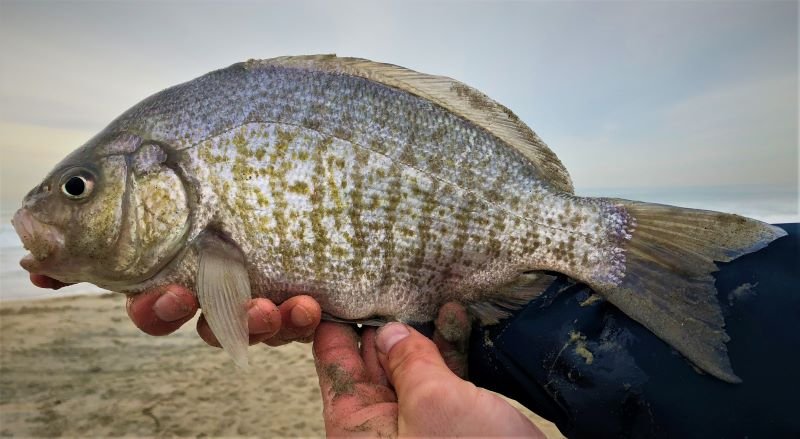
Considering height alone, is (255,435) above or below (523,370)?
below

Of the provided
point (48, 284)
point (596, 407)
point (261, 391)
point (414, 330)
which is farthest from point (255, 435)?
point (596, 407)

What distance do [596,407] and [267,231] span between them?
5.42ft

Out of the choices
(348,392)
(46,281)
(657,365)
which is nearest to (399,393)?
(348,392)

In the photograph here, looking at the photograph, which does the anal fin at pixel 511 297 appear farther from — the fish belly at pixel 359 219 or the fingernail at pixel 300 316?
the fingernail at pixel 300 316

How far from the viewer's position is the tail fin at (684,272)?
1.97m

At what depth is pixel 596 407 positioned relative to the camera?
7.09ft

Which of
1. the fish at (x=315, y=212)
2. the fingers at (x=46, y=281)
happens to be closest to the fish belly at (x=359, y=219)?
the fish at (x=315, y=212)

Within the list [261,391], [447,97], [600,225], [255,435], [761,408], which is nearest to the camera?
[761,408]

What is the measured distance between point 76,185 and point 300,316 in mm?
1213

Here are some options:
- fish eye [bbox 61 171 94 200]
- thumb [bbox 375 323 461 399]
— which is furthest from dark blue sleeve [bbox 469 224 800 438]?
fish eye [bbox 61 171 94 200]

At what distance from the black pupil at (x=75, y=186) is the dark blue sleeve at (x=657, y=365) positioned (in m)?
2.15

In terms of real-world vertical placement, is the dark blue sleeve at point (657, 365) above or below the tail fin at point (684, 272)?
below

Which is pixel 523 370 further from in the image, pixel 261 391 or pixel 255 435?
pixel 261 391

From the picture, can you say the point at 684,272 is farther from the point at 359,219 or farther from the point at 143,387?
the point at 143,387
